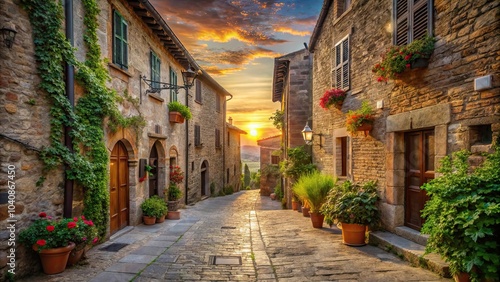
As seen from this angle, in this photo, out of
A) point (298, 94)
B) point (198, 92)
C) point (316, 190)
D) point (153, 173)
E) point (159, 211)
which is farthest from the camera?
point (198, 92)

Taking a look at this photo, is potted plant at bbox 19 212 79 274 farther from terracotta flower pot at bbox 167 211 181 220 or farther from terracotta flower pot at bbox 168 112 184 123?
terracotta flower pot at bbox 168 112 184 123

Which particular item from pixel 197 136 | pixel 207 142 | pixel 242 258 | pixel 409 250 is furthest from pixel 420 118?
pixel 207 142

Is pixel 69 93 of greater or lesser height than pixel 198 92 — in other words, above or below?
below

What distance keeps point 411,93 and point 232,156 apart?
62.8 ft

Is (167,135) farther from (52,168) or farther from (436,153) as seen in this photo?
(436,153)

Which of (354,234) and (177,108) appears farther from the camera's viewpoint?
(177,108)

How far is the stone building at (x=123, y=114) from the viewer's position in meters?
4.12

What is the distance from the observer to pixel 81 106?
539cm

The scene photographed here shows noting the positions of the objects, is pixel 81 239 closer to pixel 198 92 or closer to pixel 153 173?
pixel 153 173

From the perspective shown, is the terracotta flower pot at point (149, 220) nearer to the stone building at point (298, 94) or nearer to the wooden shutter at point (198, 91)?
the stone building at point (298, 94)

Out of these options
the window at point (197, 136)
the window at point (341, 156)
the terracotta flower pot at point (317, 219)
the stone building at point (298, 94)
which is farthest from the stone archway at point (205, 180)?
the terracotta flower pot at point (317, 219)

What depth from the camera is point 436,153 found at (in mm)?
4797

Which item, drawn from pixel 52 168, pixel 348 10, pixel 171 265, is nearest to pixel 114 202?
pixel 52 168

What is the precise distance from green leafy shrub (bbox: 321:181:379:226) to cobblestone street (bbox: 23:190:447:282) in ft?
1.84
